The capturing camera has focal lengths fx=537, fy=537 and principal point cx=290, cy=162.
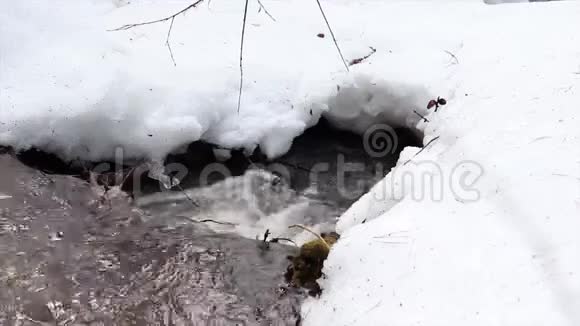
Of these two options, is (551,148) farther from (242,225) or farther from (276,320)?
(242,225)

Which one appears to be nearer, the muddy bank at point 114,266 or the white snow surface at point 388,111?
the white snow surface at point 388,111

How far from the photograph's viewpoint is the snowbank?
253 centimetres

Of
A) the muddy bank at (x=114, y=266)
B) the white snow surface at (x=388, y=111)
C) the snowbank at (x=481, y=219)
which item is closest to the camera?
the snowbank at (x=481, y=219)

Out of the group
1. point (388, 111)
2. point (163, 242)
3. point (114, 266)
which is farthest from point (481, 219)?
point (388, 111)

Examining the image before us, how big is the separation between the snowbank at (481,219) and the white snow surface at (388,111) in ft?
0.03

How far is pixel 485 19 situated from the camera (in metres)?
6.32

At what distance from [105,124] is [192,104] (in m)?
0.78

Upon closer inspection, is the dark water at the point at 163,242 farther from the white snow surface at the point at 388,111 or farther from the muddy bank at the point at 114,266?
the white snow surface at the point at 388,111

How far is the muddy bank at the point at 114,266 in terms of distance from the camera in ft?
10.5

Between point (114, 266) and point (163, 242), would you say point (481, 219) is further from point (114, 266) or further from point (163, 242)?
point (114, 266)

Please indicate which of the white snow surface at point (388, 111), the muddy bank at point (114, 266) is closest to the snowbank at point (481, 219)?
the white snow surface at point (388, 111)

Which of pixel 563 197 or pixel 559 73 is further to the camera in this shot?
pixel 559 73

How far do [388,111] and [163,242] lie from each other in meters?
2.62

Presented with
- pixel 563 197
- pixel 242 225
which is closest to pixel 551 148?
pixel 563 197
